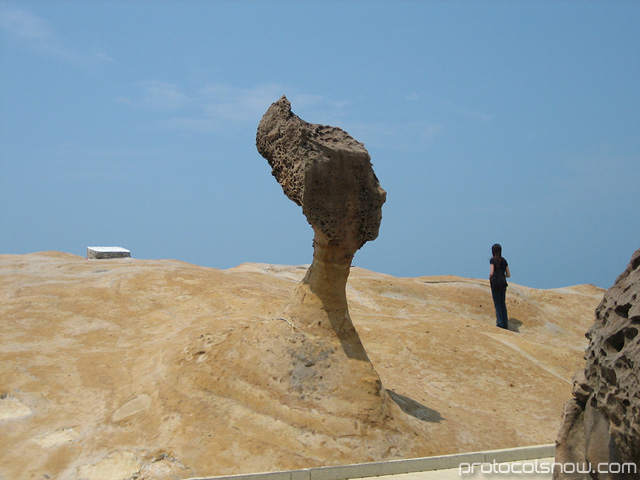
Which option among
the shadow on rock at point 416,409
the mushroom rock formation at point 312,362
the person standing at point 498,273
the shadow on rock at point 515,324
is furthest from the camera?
the shadow on rock at point 515,324

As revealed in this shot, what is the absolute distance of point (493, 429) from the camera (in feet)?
21.5

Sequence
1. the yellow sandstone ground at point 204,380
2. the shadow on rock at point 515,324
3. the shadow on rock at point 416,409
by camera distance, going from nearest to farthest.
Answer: the yellow sandstone ground at point 204,380 < the shadow on rock at point 416,409 < the shadow on rock at point 515,324

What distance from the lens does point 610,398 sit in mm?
2570

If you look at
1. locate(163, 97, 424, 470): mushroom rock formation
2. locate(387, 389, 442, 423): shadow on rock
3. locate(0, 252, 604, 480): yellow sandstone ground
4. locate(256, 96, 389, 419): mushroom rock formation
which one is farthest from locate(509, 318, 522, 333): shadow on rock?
locate(256, 96, 389, 419): mushroom rock formation

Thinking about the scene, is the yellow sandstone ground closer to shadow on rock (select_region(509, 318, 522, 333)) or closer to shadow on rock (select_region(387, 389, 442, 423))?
shadow on rock (select_region(387, 389, 442, 423))

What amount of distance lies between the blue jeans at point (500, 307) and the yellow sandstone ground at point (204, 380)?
0.72 metres

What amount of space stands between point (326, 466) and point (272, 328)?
65.2 inches

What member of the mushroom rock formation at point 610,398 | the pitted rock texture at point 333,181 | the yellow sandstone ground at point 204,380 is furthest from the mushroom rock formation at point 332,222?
the mushroom rock formation at point 610,398

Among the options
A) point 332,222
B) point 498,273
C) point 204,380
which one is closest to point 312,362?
point 204,380

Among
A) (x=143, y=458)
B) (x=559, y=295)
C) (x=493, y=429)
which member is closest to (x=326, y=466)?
(x=143, y=458)

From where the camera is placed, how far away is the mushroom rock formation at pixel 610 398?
2.42 meters

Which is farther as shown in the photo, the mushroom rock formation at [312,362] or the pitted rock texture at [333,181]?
the pitted rock texture at [333,181]

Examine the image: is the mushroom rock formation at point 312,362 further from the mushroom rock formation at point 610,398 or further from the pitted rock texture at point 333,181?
the mushroom rock formation at point 610,398

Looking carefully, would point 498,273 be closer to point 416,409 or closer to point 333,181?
point 416,409
